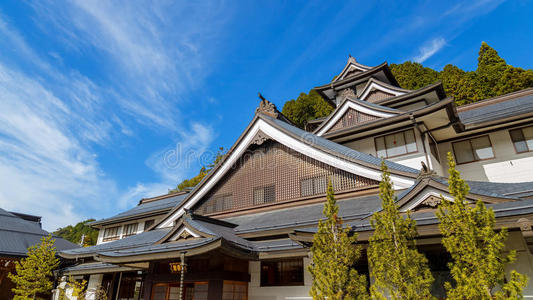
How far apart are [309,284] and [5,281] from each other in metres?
23.4

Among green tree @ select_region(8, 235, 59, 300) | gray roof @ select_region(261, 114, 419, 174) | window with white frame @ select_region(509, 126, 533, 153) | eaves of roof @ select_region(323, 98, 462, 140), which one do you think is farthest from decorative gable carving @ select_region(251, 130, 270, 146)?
green tree @ select_region(8, 235, 59, 300)

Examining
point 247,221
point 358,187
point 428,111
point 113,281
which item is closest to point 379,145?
point 428,111

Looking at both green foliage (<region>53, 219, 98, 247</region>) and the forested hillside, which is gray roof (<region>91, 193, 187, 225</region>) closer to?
the forested hillside

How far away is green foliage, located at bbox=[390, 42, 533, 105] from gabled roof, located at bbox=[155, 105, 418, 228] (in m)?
29.4

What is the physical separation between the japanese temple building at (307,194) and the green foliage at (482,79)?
20277mm

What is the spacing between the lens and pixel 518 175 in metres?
13.5

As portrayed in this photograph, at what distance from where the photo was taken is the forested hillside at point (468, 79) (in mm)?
34625

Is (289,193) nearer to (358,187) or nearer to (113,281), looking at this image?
(358,187)

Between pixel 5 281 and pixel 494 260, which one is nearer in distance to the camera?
pixel 494 260

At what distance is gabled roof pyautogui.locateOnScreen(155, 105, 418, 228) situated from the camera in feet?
38.2

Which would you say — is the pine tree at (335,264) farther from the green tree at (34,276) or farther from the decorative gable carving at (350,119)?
the green tree at (34,276)

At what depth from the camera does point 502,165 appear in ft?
46.1

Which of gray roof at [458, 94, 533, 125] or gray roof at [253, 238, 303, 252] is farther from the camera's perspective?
gray roof at [458, 94, 533, 125]

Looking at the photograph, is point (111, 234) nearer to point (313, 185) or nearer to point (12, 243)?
point (12, 243)
